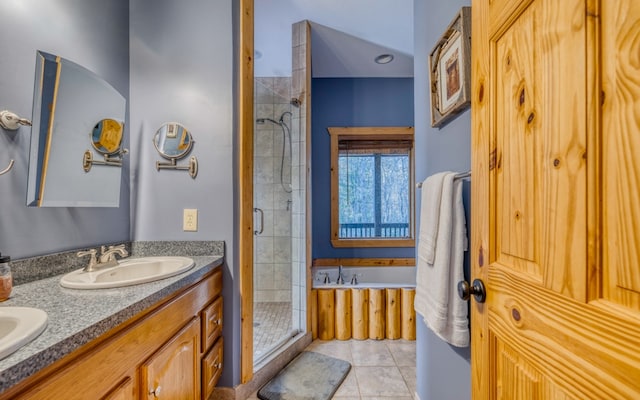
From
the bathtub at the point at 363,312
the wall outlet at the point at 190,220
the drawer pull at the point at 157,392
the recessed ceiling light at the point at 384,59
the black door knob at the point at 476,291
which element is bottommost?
the bathtub at the point at 363,312

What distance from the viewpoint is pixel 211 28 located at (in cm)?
156

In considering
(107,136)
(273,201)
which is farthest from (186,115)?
(273,201)

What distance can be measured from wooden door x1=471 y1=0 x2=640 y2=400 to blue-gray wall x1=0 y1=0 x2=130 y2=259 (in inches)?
64.1

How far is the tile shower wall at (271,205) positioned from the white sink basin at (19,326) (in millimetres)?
2139

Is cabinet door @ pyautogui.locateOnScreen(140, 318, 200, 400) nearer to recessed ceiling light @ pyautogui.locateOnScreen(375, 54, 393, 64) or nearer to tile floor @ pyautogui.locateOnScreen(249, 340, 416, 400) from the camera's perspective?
tile floor @ pyautogui.locateOnScreen(249, 340, 416, 400)

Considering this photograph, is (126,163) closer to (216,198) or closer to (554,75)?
(216,198)

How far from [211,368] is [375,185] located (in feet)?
8.10

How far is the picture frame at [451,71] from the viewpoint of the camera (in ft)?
3.20

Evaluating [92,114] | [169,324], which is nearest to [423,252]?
[169,324]

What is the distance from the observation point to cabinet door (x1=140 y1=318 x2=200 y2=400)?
35.7 inches

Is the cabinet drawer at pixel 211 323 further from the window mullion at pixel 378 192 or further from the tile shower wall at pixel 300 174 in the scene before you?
the window mullion at pixel 378 192

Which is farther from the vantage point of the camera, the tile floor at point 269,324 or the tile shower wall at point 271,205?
the tile shower wall at point 271,205

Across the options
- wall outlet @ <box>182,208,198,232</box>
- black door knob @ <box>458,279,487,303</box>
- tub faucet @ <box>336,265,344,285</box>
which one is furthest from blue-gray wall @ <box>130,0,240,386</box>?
tub faucet @ <box>336,265,344,285</box>

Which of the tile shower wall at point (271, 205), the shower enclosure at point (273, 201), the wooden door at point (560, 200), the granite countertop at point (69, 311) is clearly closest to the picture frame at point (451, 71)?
the wooden door at point (560, 200)
